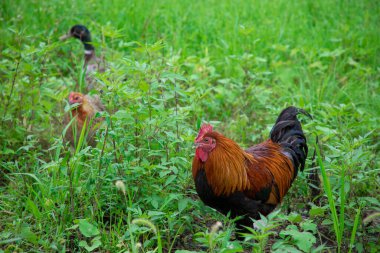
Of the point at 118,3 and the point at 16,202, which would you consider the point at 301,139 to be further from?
the point at 118,3

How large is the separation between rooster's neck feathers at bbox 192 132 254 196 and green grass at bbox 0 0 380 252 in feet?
0.82

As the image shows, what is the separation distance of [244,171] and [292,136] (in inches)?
29.8

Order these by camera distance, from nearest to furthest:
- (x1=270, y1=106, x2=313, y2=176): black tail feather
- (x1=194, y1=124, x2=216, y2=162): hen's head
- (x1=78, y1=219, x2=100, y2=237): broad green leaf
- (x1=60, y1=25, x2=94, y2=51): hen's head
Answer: (x1=78, y1=219, x2=100, y2=237): broad green leaf
(x1=194, y1=124, x2=216, y2=162): hen's head
(x1=270, y1=106, x2=313, y2=176): black tail feather
(x1=60, y1=25, x2=94, y2=51): hen's head

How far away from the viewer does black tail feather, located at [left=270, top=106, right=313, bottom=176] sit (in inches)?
164

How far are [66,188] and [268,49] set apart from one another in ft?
14.3

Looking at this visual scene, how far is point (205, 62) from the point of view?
6.08 metres

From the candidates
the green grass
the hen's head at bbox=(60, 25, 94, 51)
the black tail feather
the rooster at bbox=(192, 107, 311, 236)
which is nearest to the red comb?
the rooster at bbox=(192, 107, 311, 236)

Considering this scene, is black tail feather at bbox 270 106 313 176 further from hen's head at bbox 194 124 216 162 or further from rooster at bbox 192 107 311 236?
hen's head at bbox 194 124 216 162

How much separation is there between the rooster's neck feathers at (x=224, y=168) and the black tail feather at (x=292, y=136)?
25.9 inches

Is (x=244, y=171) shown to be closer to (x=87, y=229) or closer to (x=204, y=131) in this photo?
(x=204, y=131)

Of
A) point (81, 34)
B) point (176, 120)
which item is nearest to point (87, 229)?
point (176, 120)

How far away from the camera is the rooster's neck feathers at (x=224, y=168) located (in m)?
3.56

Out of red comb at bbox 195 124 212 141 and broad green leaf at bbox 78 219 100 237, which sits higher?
red comb at bbox 195 124 212 141

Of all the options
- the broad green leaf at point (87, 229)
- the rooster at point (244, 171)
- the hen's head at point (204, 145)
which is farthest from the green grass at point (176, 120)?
the hen's head at point (204, 145)
